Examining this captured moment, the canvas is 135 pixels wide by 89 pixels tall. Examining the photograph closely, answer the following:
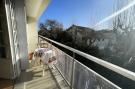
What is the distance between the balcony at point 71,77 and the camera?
1.62 meters

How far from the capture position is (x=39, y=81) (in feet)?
12.0

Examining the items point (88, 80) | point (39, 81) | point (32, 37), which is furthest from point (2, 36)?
point (32, 37)

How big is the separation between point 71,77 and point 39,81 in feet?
3.41

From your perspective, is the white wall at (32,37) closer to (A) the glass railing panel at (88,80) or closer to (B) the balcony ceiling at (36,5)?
(B) the balcony ceiling at (36,5)

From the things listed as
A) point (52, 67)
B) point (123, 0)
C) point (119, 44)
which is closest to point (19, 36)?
point (52, 67)

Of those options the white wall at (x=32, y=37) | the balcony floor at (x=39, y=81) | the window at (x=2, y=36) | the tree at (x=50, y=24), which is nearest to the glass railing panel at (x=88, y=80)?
the balcony floor at (x=39, y=81)

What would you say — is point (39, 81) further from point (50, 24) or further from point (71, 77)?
point (50, 24)

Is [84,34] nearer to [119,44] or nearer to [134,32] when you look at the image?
[119,44]

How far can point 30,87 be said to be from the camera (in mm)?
3316

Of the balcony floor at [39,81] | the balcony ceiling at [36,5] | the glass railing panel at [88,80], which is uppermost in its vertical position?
the balcony ceiling at [36,5]

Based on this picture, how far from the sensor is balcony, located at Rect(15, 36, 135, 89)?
162 cm

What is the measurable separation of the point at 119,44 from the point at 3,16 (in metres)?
6.56

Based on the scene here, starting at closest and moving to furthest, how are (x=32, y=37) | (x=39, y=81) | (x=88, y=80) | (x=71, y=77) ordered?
(x=88, y=80) → (x=71, y=77) → (x=39, y=81) → (x=32, y=37)

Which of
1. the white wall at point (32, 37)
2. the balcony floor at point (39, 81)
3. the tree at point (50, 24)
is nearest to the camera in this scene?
the balcony floor at point (39, 81)
